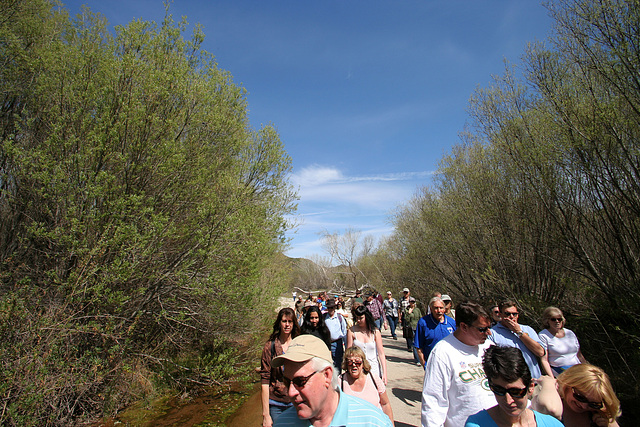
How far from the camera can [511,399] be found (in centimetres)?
188

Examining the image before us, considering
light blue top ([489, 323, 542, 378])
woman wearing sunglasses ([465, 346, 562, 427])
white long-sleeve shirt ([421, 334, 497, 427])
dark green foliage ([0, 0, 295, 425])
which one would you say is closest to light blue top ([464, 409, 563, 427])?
woman wearing sunglasses ([465, 346, 562, 427])

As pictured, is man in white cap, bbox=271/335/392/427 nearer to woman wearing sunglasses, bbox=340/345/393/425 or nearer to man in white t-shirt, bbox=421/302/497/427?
man in white t-shirt, bbox=421/302/497/427

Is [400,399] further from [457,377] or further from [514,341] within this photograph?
[457,377]

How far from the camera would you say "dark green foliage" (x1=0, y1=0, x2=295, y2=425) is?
563 centimetres

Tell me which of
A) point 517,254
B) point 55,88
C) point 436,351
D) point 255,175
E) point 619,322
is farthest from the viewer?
point 517,254

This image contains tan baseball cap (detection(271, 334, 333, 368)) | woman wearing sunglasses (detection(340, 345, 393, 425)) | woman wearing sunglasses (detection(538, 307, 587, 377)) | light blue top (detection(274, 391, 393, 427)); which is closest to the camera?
light blue top (detection(274, 391, 393, 427))

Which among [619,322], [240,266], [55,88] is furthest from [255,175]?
[619,322]

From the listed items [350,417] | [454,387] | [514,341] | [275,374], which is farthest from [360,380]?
[350,417]

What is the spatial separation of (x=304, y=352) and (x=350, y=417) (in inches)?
14.1

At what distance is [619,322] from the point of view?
25.0 ft

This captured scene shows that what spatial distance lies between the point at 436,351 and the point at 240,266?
19.1 feet

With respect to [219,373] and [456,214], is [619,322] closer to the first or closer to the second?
[456,214]

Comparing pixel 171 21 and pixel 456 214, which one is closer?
pixel 171 21

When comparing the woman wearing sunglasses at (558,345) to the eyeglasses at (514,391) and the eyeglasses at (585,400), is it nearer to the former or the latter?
the eyeglasses at (585,400)
